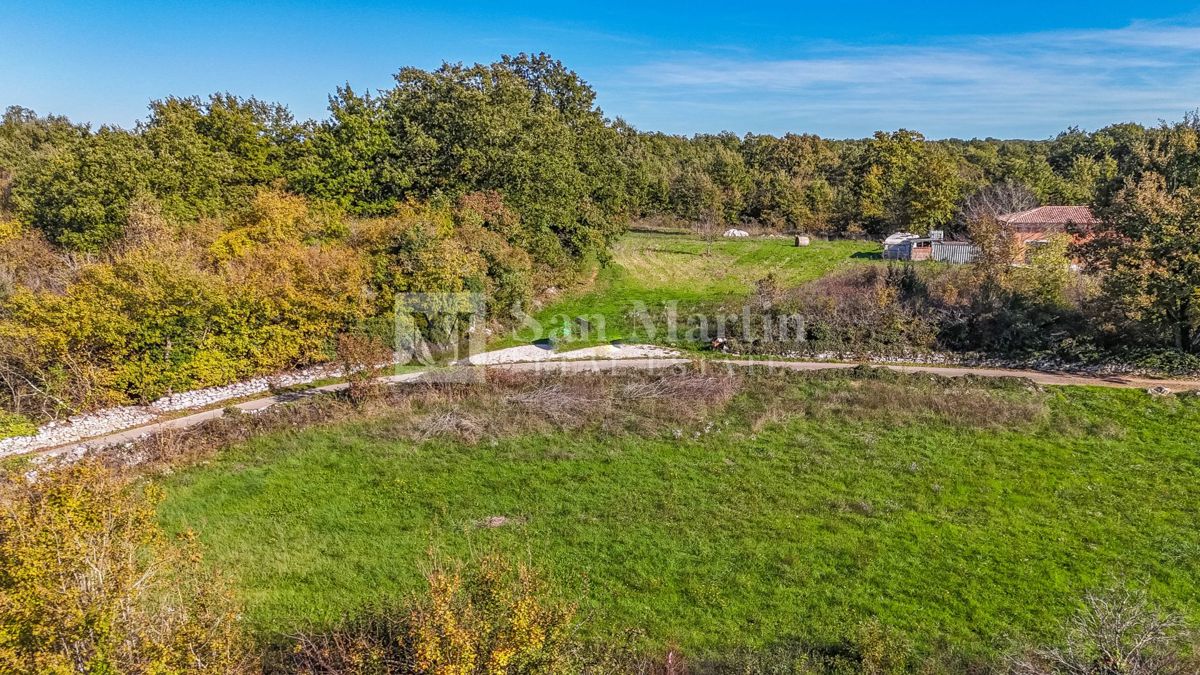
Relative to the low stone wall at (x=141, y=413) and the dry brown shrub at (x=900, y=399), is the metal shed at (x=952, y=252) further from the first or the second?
the low stone wall at (x=141, y=413)

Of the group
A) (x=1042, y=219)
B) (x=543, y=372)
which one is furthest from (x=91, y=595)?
(x=1042, y=219)

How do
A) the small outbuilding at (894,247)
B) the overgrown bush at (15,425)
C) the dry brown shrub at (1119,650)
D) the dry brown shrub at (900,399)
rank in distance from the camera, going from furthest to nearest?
the small outbuilding at (894,247), the dry brown shrub at (900,399), the overgrown bush at (15,425), the dry brown shrub at (1119,650)

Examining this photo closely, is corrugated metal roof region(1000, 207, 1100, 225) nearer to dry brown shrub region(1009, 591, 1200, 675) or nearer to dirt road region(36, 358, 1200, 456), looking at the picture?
dirt road region(36, 358, 1200, 456)

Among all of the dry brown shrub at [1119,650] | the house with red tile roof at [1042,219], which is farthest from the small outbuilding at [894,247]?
the dry brown shrub at [1119,650]

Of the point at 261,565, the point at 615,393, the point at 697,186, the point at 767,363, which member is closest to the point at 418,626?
the point at 261,565

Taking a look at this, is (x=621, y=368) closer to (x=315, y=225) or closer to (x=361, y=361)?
(x=361, y=361)

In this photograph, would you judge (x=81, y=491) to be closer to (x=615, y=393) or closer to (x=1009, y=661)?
(x=1009, y=661)
